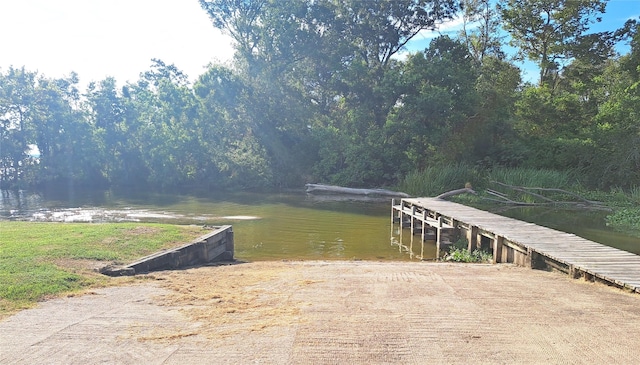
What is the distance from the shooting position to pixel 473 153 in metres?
30.6

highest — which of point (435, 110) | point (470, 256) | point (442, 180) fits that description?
point (435, 110)

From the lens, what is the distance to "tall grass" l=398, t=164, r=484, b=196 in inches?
1013

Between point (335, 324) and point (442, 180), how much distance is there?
2221 centimetres

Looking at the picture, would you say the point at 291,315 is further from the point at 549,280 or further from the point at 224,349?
the point at 549,280

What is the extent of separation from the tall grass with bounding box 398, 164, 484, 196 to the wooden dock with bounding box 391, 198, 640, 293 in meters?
10.4

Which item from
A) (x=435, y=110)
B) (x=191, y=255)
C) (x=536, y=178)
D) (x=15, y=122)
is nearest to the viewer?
(x=191, y=255)

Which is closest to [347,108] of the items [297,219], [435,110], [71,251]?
[435,110]

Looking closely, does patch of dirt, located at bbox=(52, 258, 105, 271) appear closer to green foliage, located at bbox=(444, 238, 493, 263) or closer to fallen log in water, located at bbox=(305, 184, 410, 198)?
green foliage, located at bbox=(444, 238, 493, 263)

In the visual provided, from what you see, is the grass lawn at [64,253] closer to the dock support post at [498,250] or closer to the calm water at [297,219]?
the calm water at [297,219]

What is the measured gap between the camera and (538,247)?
9023mm

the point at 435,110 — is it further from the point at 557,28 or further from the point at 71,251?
the point at 71,251

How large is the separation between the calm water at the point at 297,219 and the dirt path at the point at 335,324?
5557 millimetres

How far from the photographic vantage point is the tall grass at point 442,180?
2572cm

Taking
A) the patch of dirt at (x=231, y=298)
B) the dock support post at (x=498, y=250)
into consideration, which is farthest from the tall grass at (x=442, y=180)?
the patch of dirt at (x=231, y=298)
